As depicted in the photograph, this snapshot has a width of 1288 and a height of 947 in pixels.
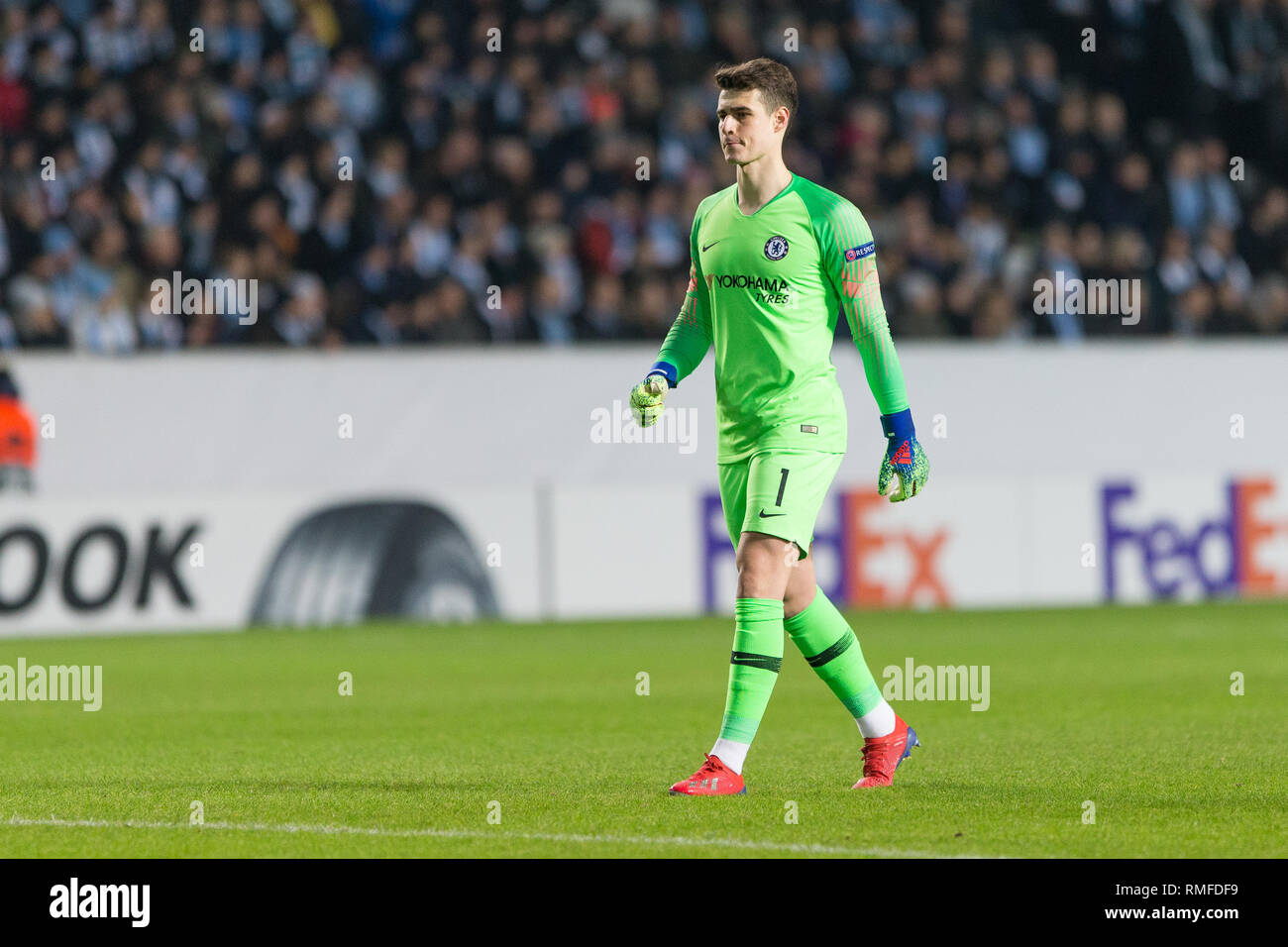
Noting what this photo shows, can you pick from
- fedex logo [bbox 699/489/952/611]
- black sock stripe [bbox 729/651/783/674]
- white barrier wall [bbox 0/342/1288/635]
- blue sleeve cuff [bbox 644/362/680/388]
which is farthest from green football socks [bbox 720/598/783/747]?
fedex logo [bbox 699/489/952/611]

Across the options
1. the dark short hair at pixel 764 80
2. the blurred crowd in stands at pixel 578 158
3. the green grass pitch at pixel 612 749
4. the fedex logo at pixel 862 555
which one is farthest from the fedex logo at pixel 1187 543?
the dark short hair at pixel 764 80

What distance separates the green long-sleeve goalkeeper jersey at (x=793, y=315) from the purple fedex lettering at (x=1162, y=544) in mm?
9856

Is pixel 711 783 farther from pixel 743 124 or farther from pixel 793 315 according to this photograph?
pixel 743 124

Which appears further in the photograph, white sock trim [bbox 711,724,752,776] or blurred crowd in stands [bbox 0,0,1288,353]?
blurred crowd in stands [bbox 0,0,1288,353]

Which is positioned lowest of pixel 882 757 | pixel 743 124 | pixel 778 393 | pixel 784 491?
pixel 882 757

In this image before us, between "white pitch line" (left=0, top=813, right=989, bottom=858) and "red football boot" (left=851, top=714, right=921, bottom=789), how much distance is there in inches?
54.1

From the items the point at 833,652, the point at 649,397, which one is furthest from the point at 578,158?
the point at 833,652

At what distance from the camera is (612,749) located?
8.77 metres

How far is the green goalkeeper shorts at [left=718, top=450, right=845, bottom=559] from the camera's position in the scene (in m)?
7.05

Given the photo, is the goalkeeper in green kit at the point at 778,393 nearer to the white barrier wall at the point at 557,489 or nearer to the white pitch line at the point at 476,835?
the white pitch line at the point at 476,835

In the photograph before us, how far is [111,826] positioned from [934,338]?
11.6 meters

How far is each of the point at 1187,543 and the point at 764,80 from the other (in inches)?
416

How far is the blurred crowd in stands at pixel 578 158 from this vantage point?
1709 centimetres

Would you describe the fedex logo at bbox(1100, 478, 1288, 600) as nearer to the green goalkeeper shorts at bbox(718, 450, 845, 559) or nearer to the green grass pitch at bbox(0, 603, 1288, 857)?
the green grass pitch at bbox(0, 603, 1288, 857)
